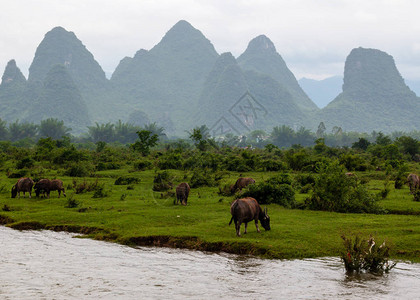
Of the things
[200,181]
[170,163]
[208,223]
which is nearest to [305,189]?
[200,181]

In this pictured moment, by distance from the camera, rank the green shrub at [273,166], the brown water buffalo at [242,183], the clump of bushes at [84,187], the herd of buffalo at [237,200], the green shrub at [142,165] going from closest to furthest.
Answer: the herd of buffalo at [237,200], the brown water buffalo at [242,183], the clump of bushes at [84,187], the green shrub at [142,165], the green shrub at [273,166]

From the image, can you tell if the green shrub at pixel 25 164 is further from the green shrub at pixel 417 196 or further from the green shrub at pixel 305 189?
the green shrub at pixel 417 196

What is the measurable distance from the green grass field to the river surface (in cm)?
72

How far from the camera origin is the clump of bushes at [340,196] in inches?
762

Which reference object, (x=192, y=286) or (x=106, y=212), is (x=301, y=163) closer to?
(x=106, y=212)

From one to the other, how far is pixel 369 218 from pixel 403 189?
1087 cm

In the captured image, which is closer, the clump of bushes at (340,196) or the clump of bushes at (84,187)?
the clump of bushes at (340,196)

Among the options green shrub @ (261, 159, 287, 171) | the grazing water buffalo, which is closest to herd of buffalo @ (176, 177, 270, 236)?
the grazing water buffalo

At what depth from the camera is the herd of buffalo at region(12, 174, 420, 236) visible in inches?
568

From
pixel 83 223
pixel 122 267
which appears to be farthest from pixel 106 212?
pixel 122 267

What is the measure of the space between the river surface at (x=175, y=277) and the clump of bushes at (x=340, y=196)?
23.0ft

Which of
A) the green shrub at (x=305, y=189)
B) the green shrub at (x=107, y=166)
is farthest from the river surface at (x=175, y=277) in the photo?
the green shrub at (x=107, y=166)

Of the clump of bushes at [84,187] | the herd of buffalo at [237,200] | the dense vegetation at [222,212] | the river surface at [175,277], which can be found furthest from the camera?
the clump of bushes at [84,187]

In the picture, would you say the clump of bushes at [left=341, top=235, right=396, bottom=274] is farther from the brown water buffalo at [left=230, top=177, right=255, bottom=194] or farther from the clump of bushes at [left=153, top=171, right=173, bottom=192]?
the clump of bushes at [left=153, top=171, right=173, bottom=192]
